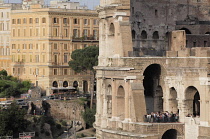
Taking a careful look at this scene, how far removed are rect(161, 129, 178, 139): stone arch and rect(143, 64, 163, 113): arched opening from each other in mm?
4034

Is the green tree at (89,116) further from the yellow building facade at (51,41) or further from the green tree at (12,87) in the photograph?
the yellow building facade at (51,41)

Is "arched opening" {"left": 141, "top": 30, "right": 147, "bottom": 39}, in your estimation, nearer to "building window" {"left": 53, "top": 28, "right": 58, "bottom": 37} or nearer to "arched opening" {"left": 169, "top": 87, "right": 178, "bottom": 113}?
"arched opening" {"left": 169, "top": 87, "right": 178, "bottom": 113}

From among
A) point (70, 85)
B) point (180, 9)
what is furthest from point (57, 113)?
point (180, 9)

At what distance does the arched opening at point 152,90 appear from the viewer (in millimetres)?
98875

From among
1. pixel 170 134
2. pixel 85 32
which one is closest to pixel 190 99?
pixel 170 134

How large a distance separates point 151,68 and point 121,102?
5.74 m

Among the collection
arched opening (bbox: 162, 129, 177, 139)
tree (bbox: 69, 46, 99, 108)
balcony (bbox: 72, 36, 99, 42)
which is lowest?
arched opening (bbox: 162, 129, 177, 139)

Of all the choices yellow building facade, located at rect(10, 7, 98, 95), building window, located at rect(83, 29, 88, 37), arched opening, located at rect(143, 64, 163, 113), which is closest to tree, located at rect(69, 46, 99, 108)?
yellow building facade, located at rect(10, 7, 98, 95)

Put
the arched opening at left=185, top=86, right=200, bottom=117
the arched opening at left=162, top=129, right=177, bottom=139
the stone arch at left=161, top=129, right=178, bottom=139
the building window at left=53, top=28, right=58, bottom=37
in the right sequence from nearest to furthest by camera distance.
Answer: the arched opening at left=185, top=86, right=200, bottom=117 → the stone arch at left=161, top=129, right=178, bottom=139 → the arched opening at left=162, top=129, right=177, bottom=139 → the building window at left=53, top=28, right=58, bottom=37

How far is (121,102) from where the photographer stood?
96.5 m

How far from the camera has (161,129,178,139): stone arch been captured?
95.2 meters

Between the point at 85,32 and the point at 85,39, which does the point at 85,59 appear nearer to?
the point at 85,39

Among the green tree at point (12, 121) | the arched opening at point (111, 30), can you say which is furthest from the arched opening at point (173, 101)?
the green tree at point (12, 121)

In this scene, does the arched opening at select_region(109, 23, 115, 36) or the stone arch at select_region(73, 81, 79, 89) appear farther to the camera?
the stone arch at select_region(73, 81, 79, 89)
